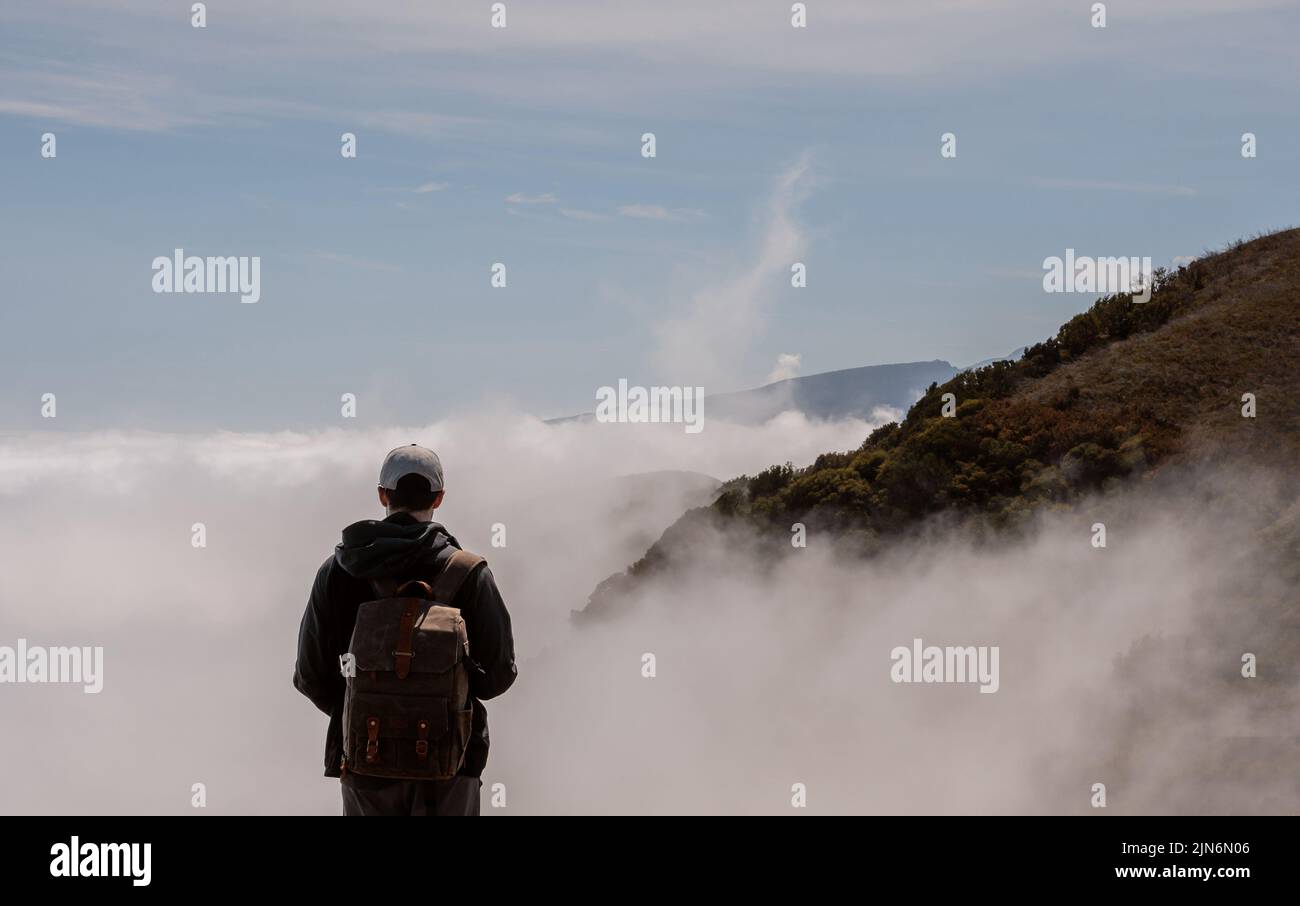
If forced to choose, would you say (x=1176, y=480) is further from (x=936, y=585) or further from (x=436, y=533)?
(x=436, y=533)

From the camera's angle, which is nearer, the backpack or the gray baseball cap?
the backpack

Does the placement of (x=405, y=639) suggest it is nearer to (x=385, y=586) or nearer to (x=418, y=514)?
(x=385, y=586)

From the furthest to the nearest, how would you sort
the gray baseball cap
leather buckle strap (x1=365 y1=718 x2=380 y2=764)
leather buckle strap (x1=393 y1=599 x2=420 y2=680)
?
the gray baseball cap < leather buckle strap (x1=365 y1=718 x2=380 y2=764) < leather buckle strap (x1=393 y1=599 x2=420 y2=680)

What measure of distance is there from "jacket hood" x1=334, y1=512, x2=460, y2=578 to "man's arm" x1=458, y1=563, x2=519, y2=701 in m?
0.26

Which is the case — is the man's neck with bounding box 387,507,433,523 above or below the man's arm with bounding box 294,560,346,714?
above

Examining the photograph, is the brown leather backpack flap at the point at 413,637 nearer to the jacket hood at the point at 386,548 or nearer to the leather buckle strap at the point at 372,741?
the jacket hood at the point at 386,548

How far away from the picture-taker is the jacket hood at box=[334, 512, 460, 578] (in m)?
6.30

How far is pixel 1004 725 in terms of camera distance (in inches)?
858

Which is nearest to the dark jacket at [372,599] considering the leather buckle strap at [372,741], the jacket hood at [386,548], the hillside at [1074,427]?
the jacket hood at [386,548]

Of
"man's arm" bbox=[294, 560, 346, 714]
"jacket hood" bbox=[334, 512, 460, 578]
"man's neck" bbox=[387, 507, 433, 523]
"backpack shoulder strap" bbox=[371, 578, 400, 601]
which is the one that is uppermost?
"man's neck" bbox=[387, 507, 433, 523]

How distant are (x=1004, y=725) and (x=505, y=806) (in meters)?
11.1

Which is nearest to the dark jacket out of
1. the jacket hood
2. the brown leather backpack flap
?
the jacket hood

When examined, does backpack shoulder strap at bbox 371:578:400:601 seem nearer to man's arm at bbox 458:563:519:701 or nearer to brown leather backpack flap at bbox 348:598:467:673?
brown leather backpack flap at bbox 348:598:467:673
